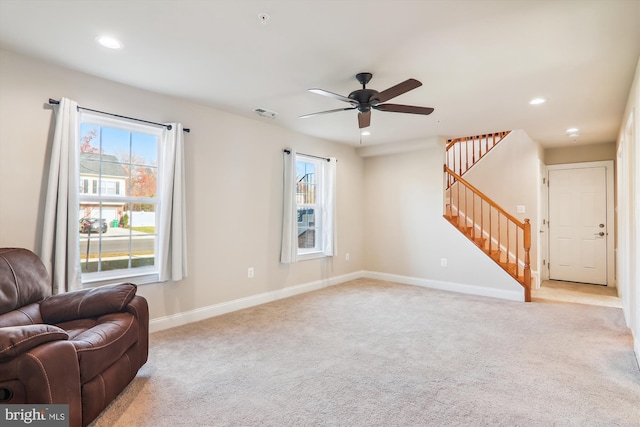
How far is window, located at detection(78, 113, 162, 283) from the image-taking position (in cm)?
327

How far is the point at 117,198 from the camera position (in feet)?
11.3

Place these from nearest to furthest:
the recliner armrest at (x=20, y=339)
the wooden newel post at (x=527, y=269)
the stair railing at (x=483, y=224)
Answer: the recliner armrest at (x=20, y=339), the wooden newel post at (x=527, y=269), the stair railing at (x=483, y=224)

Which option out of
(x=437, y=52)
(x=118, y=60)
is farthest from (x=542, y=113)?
(x=118, y=60)

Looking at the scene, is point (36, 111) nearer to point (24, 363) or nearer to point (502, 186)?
point (24, 363)

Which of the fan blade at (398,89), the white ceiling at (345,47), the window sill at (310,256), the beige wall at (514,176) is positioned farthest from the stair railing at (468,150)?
the fan blade at (398,89)

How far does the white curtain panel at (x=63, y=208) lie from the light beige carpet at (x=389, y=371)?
1.00 m

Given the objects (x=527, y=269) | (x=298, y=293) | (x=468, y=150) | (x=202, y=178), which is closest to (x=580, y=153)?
(x=468, y=150)

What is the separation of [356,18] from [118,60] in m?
2.03

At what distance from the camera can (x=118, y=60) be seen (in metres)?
2.83

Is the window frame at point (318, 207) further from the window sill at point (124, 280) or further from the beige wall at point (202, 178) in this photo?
the window sill at point (124, 280)

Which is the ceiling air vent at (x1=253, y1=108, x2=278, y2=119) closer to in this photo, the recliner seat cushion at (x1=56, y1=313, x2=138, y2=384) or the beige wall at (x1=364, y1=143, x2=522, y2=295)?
the beige wall at (x1=364, y1=143, x2=522, y2=295)

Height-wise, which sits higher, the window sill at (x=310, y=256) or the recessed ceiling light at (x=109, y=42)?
the recessed ceiling light at (x=109, y=42)

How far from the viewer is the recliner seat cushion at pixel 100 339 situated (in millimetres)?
1864

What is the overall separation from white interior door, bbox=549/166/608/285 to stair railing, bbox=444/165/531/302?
1010mm
